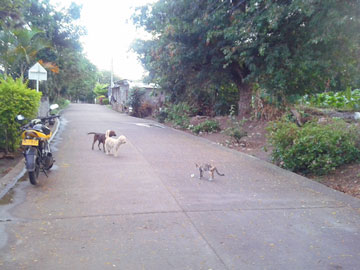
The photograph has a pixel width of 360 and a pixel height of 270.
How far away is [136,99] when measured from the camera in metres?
34.0

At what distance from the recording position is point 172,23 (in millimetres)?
16016

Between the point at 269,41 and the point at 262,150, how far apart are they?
342 centimetres

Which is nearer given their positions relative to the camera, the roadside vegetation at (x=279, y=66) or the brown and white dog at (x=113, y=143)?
the roadside vegetation at (x=279, y=66)

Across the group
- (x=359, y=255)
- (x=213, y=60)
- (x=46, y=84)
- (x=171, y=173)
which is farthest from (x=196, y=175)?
(x=46, y=84)

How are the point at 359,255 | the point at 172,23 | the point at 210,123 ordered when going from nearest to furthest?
the point at 359,255
the point at 172,23
the point at 210,123

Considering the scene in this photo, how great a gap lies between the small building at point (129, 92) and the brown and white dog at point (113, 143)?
40.8 feet

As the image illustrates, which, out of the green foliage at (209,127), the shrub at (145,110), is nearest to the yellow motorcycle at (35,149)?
the green foliage at (209,127)

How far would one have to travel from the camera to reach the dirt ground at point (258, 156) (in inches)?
317

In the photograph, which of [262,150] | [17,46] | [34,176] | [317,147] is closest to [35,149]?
[34,176]

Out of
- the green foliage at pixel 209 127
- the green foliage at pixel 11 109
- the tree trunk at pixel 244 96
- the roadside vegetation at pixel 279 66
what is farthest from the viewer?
the tree trunk at pixel 244 96

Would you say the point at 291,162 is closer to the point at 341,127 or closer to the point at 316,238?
the point at 341,127

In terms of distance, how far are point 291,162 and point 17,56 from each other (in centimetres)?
1602

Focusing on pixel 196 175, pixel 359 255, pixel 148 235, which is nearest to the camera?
pixel 359 255

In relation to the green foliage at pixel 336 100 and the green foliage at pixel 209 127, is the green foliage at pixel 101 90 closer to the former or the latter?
the green foliage at pixel 209 127
